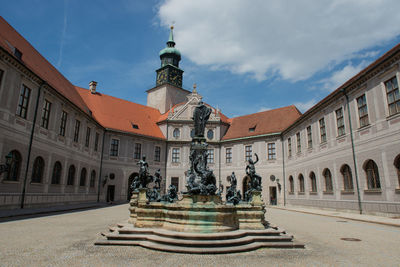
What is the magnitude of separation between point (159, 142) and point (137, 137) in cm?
335

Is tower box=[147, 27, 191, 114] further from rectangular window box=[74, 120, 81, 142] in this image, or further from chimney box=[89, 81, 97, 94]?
rectangular window box=[74, 120, 81, 142]

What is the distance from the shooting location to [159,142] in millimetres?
38344

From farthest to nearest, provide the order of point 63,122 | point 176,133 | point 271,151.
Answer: point 176,133 < point 271,151 < point 63,122

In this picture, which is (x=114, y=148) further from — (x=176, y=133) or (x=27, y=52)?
(x=27, y=52)

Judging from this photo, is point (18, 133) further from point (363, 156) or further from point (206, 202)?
point (363, 156)

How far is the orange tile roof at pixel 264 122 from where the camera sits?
35.1 metres

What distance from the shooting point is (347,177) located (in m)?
20.7

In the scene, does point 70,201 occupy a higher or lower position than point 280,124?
lower

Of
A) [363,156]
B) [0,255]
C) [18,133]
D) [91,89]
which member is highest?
[91,89]

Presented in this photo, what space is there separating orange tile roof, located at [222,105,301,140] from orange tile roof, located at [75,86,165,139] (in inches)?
414

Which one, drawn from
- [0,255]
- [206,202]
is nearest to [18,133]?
[0,255]

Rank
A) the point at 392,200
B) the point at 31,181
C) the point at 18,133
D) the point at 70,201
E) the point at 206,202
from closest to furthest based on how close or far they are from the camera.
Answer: the point at 206,202
the point at 392,200
the point at 18,133
the point at 31,181
the point at 70,201

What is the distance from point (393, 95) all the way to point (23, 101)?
23627mm

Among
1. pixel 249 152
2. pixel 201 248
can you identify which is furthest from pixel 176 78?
pixel 201 248
